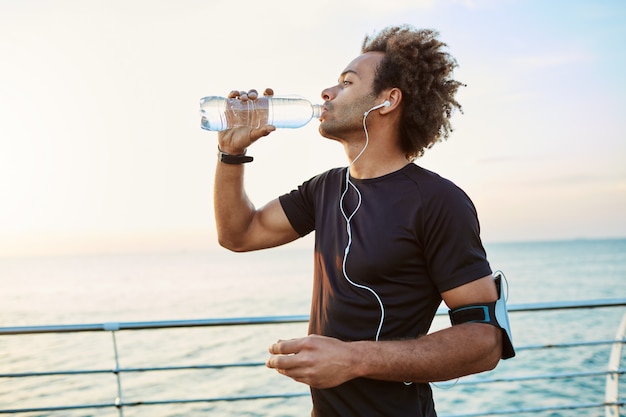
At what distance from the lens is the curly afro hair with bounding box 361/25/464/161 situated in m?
1.70

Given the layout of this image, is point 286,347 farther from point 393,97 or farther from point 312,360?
point 393,97

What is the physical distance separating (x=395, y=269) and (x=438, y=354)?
23 centimetres

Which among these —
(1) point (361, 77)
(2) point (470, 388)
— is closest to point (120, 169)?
(2) point (470, 388)

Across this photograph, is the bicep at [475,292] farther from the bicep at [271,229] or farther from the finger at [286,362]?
the bicep at [271,229]

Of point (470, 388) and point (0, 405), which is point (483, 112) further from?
point (0, 405)

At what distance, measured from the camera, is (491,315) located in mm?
1317

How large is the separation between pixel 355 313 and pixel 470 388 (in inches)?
260

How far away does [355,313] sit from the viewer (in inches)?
57.1

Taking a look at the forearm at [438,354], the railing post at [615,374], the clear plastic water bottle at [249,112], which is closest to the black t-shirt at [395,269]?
the forearm at [438,354]

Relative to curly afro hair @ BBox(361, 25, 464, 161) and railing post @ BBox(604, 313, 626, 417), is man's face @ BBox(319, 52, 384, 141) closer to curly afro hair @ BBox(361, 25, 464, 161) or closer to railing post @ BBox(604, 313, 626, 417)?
curly afro hair @ BBox(361, 25, 464, 161)

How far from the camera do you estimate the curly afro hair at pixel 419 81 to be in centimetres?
170

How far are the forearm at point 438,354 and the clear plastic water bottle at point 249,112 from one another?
0.87 meters

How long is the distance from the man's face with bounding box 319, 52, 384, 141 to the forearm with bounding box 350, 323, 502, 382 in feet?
2.06

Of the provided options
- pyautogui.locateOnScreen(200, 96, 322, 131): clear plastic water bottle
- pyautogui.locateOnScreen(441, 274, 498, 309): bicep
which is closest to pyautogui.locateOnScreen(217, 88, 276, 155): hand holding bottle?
pyautogui.locateOnScreen(200, 96, 322, 131): clear plastic water bottle
